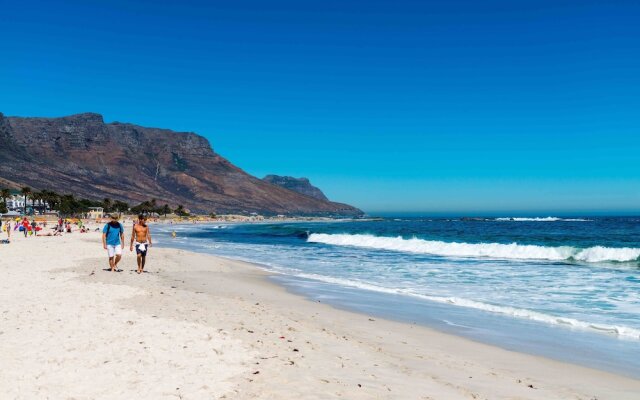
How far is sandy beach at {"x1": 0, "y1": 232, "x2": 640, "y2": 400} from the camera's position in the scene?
17.9 ft

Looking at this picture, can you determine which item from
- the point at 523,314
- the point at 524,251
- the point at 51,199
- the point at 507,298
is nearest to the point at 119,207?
the point at 51,199

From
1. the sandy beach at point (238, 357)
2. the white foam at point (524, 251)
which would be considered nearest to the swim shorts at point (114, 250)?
the sandy beach at point (238, 357)

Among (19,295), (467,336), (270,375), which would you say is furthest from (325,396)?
(19,295)

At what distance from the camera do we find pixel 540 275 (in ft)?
68.9

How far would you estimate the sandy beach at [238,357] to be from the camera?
5449 mm

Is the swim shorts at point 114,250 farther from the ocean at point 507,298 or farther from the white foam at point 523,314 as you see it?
the white foam at point 523,314

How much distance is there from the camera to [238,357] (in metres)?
6.56

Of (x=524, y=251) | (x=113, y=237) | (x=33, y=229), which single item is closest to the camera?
(x=113, y=237)

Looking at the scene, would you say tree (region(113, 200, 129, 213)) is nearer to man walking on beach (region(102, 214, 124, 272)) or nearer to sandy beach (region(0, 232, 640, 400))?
man walking on beach (region(102, 214, 124, 272))

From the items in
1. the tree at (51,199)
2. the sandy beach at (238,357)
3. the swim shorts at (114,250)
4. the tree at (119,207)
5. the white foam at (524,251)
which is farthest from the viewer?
the tree at (119,207)

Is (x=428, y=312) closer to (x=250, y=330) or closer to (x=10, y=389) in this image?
(x=250, y=330)

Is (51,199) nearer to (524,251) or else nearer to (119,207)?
(119,207)

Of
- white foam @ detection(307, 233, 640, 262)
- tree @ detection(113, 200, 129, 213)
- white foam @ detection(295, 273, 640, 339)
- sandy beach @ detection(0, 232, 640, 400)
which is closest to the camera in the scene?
sandy beach @ detection(0, 232, 640, 400)

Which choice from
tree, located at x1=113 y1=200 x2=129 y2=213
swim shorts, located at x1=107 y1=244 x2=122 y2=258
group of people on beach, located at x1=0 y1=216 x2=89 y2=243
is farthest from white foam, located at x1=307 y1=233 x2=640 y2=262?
tree, located at x1=113 y1=200 x2=129 y2=213
